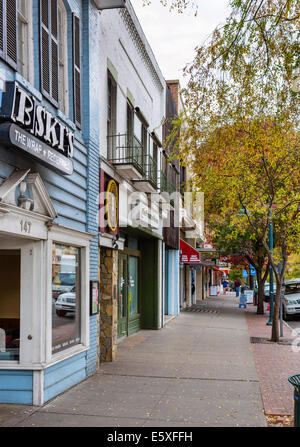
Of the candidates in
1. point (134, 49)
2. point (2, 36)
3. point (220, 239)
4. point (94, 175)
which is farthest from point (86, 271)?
point (220, 239)

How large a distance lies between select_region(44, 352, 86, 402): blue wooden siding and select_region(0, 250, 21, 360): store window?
618 millimetres

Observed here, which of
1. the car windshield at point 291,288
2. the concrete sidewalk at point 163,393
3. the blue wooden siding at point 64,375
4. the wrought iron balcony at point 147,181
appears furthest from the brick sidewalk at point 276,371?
the car windshield at point 291,288

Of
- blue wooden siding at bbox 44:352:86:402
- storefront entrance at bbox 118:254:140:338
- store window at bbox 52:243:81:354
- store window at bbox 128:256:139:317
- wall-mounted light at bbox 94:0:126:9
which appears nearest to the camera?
blue wooden siding at bbox 44:352:86:402

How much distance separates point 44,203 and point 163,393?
3.58 metres

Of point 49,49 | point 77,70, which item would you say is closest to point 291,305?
point 77,70

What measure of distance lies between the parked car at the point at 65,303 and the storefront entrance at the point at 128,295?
531cm

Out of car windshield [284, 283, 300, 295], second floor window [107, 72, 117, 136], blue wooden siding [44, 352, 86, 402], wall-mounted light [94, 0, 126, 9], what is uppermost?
wall-mounted light [94, 0, 126, 9]

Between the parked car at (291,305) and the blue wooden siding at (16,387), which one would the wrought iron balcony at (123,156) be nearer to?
the blue wooden siding at (16,387)

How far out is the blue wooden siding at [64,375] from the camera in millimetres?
7375

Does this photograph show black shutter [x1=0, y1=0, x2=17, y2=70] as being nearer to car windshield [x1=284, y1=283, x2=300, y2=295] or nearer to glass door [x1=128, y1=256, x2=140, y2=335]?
glass door [x1=128, y1=256, x2=140, y2=335]

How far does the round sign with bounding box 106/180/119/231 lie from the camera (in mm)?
10605

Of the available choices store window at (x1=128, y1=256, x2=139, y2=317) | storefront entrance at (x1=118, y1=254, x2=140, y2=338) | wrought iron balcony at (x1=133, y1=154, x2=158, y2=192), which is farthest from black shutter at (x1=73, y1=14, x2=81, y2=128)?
store window at (x1=128, y1=256, x2=139, y2=317)

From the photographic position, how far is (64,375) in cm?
802

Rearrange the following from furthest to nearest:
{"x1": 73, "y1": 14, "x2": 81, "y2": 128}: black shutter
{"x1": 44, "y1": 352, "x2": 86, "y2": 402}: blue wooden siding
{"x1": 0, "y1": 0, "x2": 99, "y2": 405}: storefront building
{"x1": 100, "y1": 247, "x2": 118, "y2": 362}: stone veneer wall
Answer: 1. {"x1": 100, "y1": 247, "x2": 118, "y2": 362}: stone veneer wall
2. {"x1": 73, "y1": 14, "x2": 81, "y2": 128}: black shutter
3. {"x1": 44, "y1": 352, "x2": 86, "y2": 402}: blue wooden siding
4. {"x1": 0, "y1": 0, "x2": 99, "y2": 405}: storefront building
